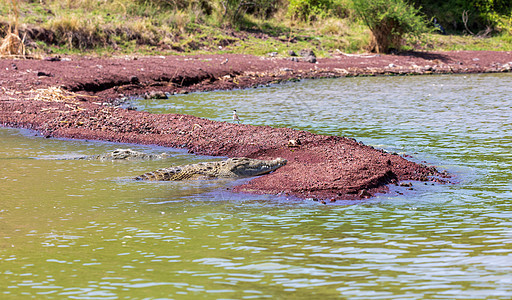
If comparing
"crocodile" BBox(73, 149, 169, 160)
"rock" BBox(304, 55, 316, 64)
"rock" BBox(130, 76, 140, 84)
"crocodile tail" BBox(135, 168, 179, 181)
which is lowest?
"crocodile" BBox(73, 149, 169, 160)

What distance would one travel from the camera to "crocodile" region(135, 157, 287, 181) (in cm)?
912

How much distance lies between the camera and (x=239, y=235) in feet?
20.6

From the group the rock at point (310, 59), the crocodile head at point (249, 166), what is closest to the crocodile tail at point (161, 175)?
the crocodile head at point (249, 166)

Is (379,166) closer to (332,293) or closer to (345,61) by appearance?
(332,293)

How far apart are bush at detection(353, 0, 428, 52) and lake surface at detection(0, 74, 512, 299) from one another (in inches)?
809

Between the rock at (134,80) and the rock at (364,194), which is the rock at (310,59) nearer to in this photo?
the rock at (134,80)

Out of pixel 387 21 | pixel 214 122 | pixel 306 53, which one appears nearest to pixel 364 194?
pixel 214 122

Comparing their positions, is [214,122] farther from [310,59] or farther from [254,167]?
[310,59]

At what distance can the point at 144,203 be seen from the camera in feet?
25.3

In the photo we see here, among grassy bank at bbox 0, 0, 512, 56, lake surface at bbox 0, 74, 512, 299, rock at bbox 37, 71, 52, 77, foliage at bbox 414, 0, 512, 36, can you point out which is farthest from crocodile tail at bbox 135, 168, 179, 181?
foliage at bbox 414, 0, 512, 36

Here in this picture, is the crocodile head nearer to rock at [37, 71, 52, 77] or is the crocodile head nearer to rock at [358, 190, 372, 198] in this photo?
A: rock at [358, 190, 372, 198]

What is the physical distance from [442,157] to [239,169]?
12.0 feet

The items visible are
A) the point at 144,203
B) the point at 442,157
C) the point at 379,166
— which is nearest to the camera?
the point at 144,203

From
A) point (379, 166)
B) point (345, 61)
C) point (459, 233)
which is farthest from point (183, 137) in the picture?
point (345, 61)
